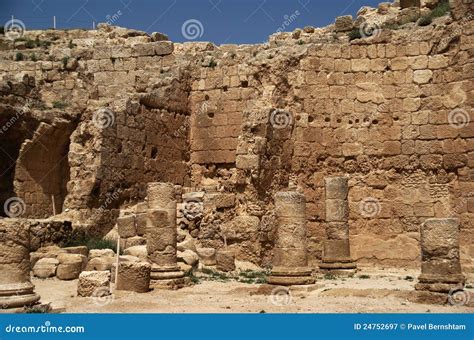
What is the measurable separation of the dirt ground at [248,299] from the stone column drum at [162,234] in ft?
1.86

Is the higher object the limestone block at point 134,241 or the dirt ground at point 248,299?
the limestone block at point 134,241

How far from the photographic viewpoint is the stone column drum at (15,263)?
32.4ft

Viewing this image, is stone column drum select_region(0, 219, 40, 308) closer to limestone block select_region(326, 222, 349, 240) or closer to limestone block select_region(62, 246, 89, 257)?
limestone block select_region(62, 246, 89, 257)

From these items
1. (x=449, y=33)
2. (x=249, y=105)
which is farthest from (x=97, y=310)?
(x=449, y=33)

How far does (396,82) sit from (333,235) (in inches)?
188

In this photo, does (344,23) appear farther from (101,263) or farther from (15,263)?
(15,263)

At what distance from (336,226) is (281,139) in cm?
294

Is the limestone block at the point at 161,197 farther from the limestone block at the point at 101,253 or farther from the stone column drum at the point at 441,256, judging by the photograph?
the stone column drum at the point at 441,256

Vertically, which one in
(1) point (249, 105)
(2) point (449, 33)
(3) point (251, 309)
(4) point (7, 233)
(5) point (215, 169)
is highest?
(2) point (449, 33)

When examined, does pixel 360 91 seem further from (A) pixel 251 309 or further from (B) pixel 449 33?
(A) pixel 251 309

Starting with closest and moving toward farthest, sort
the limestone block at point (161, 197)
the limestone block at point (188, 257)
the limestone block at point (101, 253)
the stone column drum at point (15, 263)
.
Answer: the stone column drum at point (15, 263), the limestone block at point (161, 197), the limestone block at point (101, 253), the limestone block at point (188, 257)

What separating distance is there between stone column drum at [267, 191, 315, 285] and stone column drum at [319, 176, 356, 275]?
9.68 feet

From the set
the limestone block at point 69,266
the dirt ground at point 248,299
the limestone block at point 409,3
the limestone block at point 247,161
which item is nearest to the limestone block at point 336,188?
the limestone block at point 247,161

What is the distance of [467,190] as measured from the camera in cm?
1695
